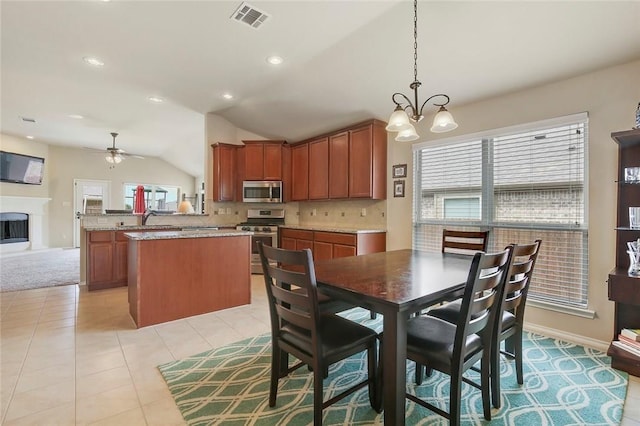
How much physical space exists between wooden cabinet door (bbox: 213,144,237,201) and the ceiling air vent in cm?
296

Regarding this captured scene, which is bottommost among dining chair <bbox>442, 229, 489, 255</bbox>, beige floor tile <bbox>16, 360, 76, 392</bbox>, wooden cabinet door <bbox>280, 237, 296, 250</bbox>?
beige floor tile <bbox>16, 360, 76, 392</bbox>

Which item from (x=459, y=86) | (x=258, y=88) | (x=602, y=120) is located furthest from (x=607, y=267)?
(x=258, y=88)

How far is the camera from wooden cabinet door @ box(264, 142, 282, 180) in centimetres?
546

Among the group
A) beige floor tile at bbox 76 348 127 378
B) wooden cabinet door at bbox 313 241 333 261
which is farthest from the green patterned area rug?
wooden cabinet door at bbox 313 241 333 261

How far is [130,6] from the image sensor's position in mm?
2443

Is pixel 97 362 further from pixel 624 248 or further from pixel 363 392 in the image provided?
pixel 624 248

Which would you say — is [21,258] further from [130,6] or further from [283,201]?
[130,6]

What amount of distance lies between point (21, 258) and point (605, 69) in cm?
1007

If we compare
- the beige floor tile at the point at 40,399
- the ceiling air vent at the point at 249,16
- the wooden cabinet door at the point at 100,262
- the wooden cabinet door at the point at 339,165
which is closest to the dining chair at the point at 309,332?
the beige floor tile at the point at 40,399

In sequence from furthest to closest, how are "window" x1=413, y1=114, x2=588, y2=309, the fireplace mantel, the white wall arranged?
the fireplace mantel → "window" x1=413, y1=114, x2=588, y2=309 → the white wall

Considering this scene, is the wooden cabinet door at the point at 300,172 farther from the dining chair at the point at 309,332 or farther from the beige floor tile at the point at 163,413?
the beige floor tile at the point at 163,413

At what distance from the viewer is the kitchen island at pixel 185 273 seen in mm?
2844

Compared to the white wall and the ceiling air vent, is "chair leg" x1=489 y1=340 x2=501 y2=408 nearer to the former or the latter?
the white wall

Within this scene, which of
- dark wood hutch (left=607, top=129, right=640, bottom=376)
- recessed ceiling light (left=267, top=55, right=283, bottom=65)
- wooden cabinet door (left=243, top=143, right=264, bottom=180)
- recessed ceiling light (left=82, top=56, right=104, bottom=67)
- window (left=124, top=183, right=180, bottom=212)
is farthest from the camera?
window (left=124, top=183, right=180, bottom=212)
